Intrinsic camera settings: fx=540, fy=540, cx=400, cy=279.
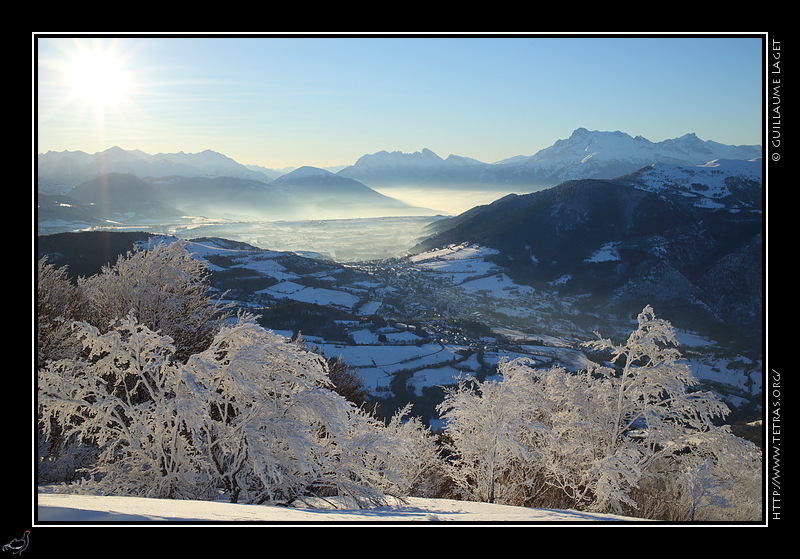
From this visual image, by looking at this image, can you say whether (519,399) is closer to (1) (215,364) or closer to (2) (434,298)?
(1) (215,364)

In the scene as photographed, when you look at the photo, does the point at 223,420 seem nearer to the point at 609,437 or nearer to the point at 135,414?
the point at 135,414

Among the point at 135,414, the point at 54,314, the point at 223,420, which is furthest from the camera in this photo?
the point at 54,314

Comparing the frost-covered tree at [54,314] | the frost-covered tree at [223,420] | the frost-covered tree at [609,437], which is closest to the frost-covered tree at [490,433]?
the frost-covered tree at [609,437]

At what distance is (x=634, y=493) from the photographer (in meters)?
19.3

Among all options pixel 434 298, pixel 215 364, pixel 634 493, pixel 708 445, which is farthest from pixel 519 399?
pixel 434 298

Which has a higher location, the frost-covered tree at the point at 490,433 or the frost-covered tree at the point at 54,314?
the frost-covered tree at the point at 54,314
